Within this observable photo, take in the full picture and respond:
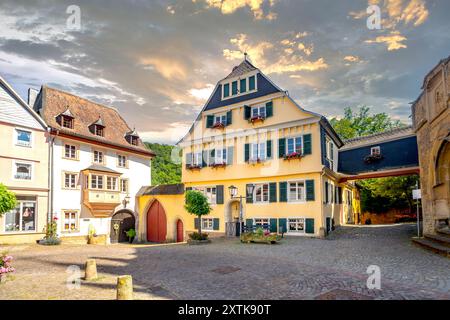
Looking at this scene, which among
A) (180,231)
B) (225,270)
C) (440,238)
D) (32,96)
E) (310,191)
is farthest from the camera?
(180,231)

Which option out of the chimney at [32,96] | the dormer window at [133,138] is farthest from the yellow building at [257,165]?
the chimney at [32,96]

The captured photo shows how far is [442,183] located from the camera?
578 inches

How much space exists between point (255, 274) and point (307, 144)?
503 inches

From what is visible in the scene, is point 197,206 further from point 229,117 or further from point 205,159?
point 229,117

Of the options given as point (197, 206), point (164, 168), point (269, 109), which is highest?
point (269, 109)

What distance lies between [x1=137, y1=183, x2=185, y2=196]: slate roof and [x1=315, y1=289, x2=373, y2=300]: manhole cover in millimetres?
19379

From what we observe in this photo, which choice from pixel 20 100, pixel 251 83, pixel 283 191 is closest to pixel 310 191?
pixel 283 191

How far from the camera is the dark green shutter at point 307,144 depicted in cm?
2071

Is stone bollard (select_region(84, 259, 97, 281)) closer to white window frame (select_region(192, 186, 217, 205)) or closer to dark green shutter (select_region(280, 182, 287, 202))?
dark green shutter (select_region(280, 182, 287, 202))

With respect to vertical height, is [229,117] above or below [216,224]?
above

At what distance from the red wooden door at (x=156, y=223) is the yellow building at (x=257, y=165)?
89 mm

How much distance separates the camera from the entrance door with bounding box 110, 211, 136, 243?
85.2ft
